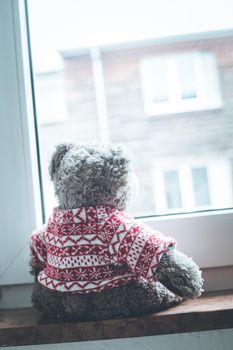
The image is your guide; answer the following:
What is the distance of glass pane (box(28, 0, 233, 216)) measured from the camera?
0.82 m

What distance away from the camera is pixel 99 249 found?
633mm

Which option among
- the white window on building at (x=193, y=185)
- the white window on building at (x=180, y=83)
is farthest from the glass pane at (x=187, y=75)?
the white window on building at (x=193, y=185)

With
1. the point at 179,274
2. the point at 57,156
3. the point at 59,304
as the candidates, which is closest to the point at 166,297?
the point at 179,274

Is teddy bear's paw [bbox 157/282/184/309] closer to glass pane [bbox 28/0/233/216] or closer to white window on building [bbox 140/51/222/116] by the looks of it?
glass pane [bbox 28/0/233/216]

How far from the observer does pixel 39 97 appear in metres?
0.84

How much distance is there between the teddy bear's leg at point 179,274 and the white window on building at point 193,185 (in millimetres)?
193

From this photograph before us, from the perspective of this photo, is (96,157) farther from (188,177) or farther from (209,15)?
(209,15)

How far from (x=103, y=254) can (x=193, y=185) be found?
0.27m

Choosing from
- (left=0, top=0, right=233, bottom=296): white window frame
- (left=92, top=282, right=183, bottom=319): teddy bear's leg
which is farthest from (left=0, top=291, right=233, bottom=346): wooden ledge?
(left=0, top=0, right=233, bottom=296): white window frame

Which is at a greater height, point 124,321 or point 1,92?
point 1,92

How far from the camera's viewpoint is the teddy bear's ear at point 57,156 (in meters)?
0.69

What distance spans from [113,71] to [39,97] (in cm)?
15

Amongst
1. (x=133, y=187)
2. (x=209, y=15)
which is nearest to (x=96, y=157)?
(x=133, y=187)

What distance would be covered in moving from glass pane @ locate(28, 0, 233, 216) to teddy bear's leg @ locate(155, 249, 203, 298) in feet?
0.63
